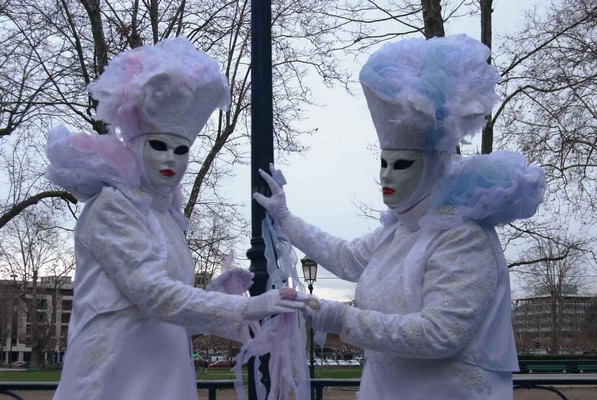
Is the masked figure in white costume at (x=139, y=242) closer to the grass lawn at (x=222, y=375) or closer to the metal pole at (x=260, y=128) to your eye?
the metal pole at (x=260, y=128)

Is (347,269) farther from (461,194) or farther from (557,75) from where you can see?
(557,75)

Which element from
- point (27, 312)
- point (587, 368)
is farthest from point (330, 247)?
point (27, 312)

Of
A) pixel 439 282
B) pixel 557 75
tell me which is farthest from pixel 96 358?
pixel 557 75

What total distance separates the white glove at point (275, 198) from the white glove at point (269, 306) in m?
0.88

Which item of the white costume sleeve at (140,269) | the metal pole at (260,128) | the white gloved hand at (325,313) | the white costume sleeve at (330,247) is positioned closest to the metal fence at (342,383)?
the metal pole at (260,128)

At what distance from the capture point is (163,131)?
3939mm

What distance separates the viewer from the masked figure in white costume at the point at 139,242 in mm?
3607

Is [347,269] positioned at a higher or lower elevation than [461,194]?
lower

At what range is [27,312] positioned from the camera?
5856 centimetres

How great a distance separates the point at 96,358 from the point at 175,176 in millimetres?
928

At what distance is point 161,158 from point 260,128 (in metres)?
0.63

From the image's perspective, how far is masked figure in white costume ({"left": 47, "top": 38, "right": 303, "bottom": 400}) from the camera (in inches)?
142

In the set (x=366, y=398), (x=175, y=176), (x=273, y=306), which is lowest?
(x=366, y=398)

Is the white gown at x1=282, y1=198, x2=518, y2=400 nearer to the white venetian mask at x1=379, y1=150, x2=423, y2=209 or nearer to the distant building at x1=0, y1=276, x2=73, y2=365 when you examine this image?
Answer: the white venetian mask at x1=379, y1=150, x2=423, y2=209
